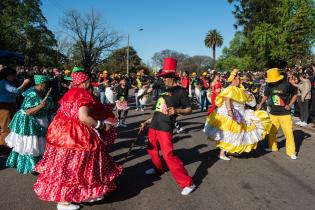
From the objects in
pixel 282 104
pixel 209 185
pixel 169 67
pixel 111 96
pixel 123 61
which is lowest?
pixel 209 185

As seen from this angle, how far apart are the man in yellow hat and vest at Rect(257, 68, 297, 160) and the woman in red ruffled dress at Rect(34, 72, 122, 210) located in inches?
186

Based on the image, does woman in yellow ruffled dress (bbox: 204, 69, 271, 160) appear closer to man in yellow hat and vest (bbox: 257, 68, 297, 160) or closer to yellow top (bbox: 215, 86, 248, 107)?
yellow top (bbox: 215, 86, 248, 107)

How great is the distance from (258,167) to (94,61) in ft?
173

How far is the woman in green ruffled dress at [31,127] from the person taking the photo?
5.73 meters

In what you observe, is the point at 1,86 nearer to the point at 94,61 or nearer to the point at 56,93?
the point at 56,93

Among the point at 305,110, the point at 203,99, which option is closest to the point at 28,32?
the point at 203,99

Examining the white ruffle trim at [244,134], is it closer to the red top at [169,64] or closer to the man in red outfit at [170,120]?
the man in red outfit at [170,120]

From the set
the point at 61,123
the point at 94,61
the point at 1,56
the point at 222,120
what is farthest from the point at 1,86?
the point at 94,61

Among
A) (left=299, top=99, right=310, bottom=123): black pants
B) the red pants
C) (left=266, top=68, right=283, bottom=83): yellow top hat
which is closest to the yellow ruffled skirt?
(left=266, top=68, right=283, bottom=83): yellow top hat

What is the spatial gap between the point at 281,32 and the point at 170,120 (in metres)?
42.6

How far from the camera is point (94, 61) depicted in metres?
57.3

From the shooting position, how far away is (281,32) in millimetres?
43656

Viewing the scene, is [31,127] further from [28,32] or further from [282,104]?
[28,32]

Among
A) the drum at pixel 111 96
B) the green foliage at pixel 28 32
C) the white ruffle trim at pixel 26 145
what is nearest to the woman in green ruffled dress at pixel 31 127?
the white ruffle trim at pixel 26 145
